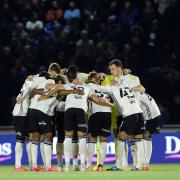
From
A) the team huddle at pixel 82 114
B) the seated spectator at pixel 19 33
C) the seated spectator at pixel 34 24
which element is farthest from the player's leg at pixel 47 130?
the seated spectator at pixel 34 24

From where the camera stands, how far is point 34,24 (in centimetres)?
2492

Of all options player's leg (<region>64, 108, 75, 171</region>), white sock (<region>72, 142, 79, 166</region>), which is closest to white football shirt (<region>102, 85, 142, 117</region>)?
player's leg (<region>64, 108, 75, 171</region>)

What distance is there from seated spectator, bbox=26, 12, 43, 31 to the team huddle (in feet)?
21.7

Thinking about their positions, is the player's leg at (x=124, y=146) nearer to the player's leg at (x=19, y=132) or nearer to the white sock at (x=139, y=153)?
the white sock at (x=139, y=153)

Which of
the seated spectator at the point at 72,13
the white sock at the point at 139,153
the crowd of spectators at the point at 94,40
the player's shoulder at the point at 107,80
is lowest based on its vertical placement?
the white sock at the point at 139,153

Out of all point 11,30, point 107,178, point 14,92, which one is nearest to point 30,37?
point 11,30

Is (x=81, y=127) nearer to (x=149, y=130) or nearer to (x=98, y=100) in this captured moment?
(x=98, y=100)

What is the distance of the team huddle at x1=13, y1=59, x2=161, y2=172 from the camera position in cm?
1772

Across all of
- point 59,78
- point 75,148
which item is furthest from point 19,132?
point 59,78

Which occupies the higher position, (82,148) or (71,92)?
(71,92)

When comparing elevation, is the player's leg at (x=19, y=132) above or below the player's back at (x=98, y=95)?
below

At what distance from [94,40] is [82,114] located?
714 centimetres

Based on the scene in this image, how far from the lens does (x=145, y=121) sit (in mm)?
18859

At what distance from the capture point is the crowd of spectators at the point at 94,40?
74.9ft
